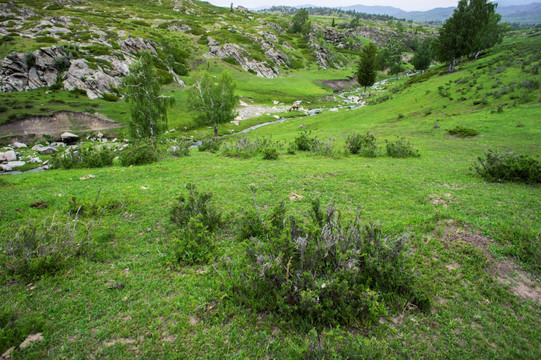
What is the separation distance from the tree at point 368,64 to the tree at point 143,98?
53419mm

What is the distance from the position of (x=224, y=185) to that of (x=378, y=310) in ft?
30.1

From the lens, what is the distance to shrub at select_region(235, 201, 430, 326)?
4.61m

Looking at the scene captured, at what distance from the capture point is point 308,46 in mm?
132000

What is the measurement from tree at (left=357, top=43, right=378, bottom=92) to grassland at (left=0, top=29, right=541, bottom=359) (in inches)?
2328

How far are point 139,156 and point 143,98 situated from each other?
57.3 feet

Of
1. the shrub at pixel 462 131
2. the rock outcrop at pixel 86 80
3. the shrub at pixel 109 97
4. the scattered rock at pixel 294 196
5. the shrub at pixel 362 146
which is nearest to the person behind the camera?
the scattered rock at pixel 294 196

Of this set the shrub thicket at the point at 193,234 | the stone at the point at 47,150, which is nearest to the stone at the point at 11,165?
the stone at the point at 47,150

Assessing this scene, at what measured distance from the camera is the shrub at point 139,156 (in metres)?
18.0

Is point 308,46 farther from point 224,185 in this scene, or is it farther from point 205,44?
point 224,185

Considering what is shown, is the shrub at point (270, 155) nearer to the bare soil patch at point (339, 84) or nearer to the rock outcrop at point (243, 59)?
the bare soil patch at point (339, 84)

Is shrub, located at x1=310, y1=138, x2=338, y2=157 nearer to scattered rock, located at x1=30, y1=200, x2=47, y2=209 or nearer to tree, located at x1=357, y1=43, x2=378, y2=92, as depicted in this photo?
scattered rock, located at x1=30, y1=200, x2=47, y2=209

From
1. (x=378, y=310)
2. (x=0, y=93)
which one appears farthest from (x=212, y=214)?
(x=0, y=93)

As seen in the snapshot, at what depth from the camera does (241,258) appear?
658 centimetres

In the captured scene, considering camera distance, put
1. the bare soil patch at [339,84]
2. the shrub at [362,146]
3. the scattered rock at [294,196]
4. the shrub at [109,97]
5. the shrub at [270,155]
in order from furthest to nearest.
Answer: the bare soil patch at [339,84], the shrub at [109,97], the shrub at [362,146], the shrub at [270,155], the scattered rock at [294,196]
